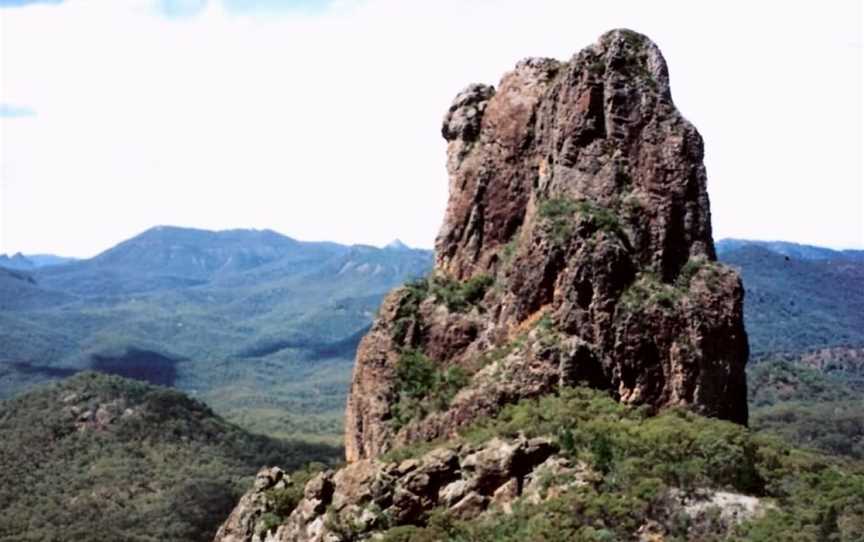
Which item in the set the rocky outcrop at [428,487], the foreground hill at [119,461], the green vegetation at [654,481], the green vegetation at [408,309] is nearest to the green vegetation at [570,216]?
the green vegetation at [408,309]

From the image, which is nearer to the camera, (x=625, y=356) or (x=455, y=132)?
(x=625, y=356)

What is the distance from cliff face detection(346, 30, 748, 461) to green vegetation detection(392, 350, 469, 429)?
0.06 metres

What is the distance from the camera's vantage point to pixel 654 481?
94.5 ft

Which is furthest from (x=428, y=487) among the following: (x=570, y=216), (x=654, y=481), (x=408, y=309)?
(x=570, y=216)

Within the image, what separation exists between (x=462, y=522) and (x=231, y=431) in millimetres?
111927

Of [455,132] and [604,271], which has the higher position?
[455,132]

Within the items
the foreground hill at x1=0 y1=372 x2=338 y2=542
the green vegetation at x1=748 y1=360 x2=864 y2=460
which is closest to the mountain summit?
the foreground hill at x1=0 y1=372 x2=338 y2=542

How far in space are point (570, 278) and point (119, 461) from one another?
92.7 meters

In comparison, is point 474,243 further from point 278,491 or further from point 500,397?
point 278,491

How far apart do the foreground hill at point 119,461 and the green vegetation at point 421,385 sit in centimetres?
6466

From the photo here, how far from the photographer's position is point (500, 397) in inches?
1373

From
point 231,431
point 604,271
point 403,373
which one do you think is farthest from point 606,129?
point 231,431

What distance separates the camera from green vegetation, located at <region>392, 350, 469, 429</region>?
36.7 metres

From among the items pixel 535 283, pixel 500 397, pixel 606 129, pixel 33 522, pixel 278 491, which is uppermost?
pixel 606 129
